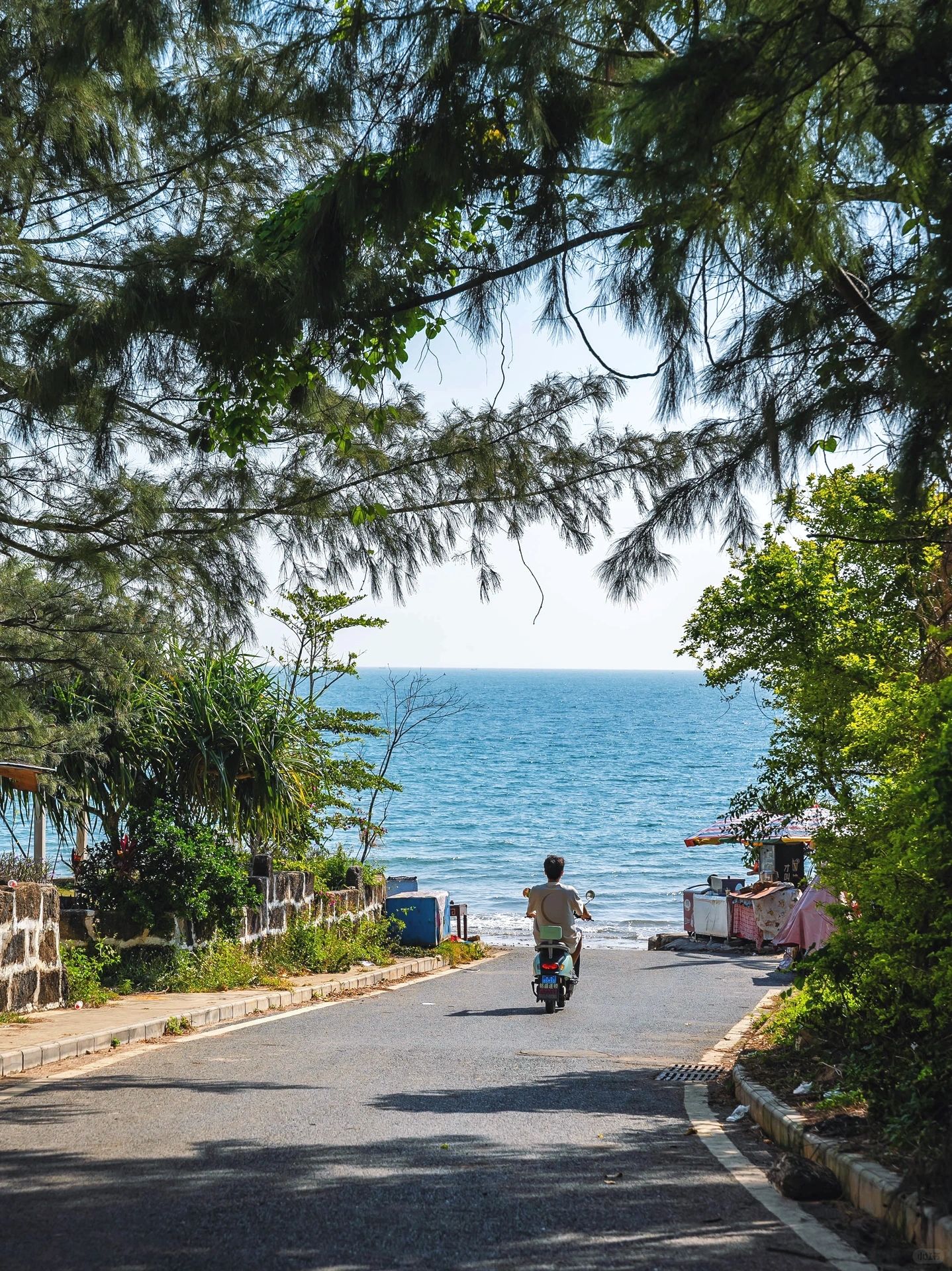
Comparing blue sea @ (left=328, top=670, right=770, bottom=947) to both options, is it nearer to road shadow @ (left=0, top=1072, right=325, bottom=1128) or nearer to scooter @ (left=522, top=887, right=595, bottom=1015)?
scooter @ (left=522, top=887, right=595, bottom=1015)

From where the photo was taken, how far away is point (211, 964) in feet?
44.8

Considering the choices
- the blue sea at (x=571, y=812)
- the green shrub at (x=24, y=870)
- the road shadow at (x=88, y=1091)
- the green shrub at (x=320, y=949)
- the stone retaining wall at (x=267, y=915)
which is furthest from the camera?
the blue sea at (x=571, y=812)

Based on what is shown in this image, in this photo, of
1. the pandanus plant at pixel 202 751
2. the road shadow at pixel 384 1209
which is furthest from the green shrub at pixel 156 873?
the road shadow at pixel 384 1209

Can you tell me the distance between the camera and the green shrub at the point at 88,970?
37.9 ft

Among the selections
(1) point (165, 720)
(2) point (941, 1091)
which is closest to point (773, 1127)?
(2) point (941, 1091)

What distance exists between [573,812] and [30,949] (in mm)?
55543

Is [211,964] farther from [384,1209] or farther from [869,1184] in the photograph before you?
[869,1184]

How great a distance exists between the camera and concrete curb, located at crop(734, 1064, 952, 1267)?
15.9 ft

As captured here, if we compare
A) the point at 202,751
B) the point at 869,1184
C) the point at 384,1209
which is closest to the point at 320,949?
the point at 202,751

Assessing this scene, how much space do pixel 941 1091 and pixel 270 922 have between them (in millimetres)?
10901

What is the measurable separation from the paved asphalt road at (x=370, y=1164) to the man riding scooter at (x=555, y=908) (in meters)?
2.29

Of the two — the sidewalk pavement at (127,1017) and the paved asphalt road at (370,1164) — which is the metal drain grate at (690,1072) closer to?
the paved asphalt road at (370,1164)

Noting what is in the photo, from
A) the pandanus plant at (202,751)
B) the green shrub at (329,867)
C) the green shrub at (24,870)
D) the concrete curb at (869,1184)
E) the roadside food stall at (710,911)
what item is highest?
the pandanus plant at (202,751)

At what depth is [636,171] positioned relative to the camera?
551cm
